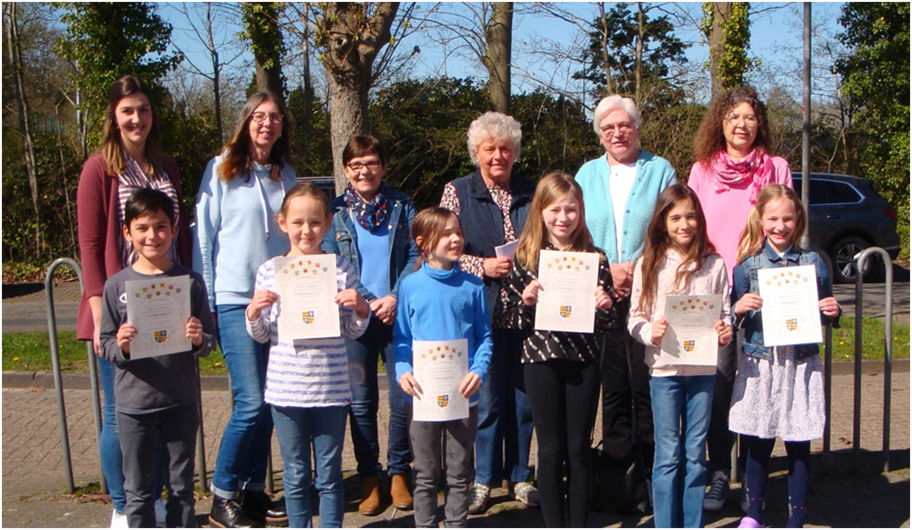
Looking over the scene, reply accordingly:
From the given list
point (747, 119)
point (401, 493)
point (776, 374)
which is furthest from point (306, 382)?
point (747, 119)

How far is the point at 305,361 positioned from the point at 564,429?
4.07 feet

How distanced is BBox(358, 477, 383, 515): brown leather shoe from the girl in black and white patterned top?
41.4 inches

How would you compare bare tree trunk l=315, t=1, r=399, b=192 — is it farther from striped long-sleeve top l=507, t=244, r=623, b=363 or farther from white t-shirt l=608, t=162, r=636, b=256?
striped long-sleeve top l=507, t=244, r=623, b=363

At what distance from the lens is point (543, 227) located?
3.87 metres

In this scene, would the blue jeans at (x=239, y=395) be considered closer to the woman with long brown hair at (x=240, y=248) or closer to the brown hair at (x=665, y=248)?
the woman with long brown hair at (x=240, y=248)

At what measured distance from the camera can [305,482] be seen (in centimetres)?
367

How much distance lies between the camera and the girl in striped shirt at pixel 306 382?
11.8 ft

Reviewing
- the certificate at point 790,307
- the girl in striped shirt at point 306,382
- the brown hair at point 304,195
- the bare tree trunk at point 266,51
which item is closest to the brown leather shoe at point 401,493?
the girl in striped shirt at point 306,382

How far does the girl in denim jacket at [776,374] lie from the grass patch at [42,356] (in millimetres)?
5369

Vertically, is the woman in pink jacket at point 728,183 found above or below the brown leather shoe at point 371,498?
above

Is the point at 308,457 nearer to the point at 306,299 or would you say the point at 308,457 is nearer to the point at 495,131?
the point at 306,299

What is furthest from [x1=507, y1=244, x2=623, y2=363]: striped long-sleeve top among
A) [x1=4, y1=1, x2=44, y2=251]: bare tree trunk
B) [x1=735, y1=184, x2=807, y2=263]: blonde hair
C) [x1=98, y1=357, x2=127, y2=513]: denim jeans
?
[x1=4, y1=1, x2=44, y2=251]: bare tree trunk

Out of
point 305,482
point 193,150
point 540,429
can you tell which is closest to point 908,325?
point 540,429

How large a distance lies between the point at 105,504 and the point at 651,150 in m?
10.2
